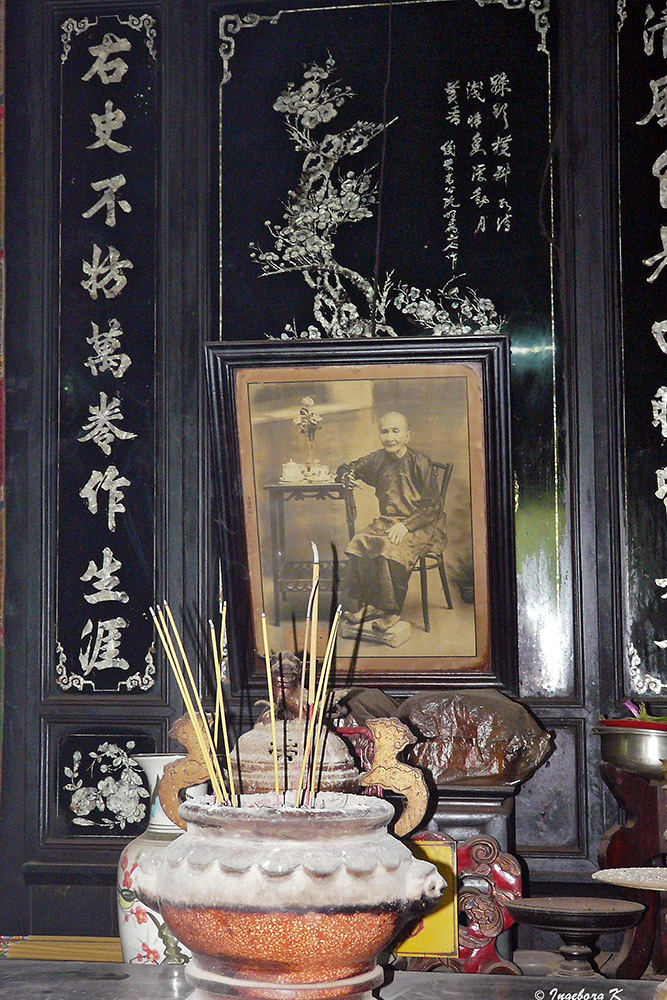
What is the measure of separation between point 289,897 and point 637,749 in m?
2.40

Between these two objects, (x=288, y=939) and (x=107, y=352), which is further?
(x=107, y=352)

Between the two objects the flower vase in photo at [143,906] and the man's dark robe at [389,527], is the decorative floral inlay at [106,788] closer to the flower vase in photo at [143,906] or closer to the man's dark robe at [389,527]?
the man's dark robe at [389,527]

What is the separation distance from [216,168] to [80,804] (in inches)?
84.6

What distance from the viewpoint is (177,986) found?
1.17m

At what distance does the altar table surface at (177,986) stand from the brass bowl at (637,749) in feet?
6.45

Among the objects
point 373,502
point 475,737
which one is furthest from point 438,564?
point 475,737

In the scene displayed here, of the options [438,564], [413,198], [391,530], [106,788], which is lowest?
[106,788]

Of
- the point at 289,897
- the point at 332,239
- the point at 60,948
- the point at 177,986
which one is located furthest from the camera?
the point at 332,239

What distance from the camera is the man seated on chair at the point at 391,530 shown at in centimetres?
373

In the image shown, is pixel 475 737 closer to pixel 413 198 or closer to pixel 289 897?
pixel 413 198

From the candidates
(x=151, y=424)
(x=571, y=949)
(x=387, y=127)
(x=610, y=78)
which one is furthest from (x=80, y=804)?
(x=610, y=78)

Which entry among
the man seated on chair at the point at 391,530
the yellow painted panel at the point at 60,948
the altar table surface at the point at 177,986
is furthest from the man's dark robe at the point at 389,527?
the altar table surface at the point at 177,986

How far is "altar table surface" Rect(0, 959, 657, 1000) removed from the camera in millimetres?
1136

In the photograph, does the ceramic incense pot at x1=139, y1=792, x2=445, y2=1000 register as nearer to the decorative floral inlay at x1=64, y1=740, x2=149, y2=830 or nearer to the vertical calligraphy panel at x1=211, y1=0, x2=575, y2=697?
the vertical calligraphy panel at x1=211, y1=0, x2=575, y2=697
